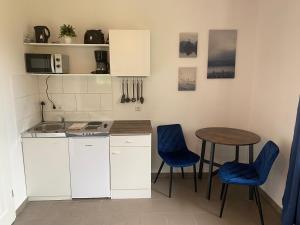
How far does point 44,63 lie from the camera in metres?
2.77

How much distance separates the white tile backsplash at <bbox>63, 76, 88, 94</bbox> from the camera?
311 cm

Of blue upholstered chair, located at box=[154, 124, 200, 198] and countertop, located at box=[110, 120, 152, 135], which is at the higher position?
countertop, located at box=[110, 120, 152, 135]

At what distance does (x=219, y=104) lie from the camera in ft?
10.6

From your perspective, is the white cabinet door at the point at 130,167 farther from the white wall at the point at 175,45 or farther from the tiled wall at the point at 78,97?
the tiled wall at the point at 78,97

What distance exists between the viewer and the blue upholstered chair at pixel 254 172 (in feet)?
7.34

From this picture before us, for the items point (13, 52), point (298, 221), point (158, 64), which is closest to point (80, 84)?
point (13, 52)

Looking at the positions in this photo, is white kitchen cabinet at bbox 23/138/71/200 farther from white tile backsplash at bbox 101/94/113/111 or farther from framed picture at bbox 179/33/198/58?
framed picture at bbox 179/33/198/58

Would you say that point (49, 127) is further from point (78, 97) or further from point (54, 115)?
point (78, 97)

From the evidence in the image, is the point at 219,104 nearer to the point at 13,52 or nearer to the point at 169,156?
the point at 169,156

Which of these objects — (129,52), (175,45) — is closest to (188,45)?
(175,45)

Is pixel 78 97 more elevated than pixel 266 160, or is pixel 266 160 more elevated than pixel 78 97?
pixel 78 97

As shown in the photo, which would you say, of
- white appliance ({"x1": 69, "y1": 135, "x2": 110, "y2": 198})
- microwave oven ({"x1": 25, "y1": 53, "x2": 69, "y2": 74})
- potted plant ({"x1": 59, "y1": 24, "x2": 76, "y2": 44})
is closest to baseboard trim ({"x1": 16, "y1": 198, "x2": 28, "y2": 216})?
white appliance ({"x1": 69, "y1": 135, "x2": 110, "y2": 198})

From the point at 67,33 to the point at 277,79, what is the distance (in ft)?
8.01

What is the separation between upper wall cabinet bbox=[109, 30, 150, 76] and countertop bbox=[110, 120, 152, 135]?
64 cm
